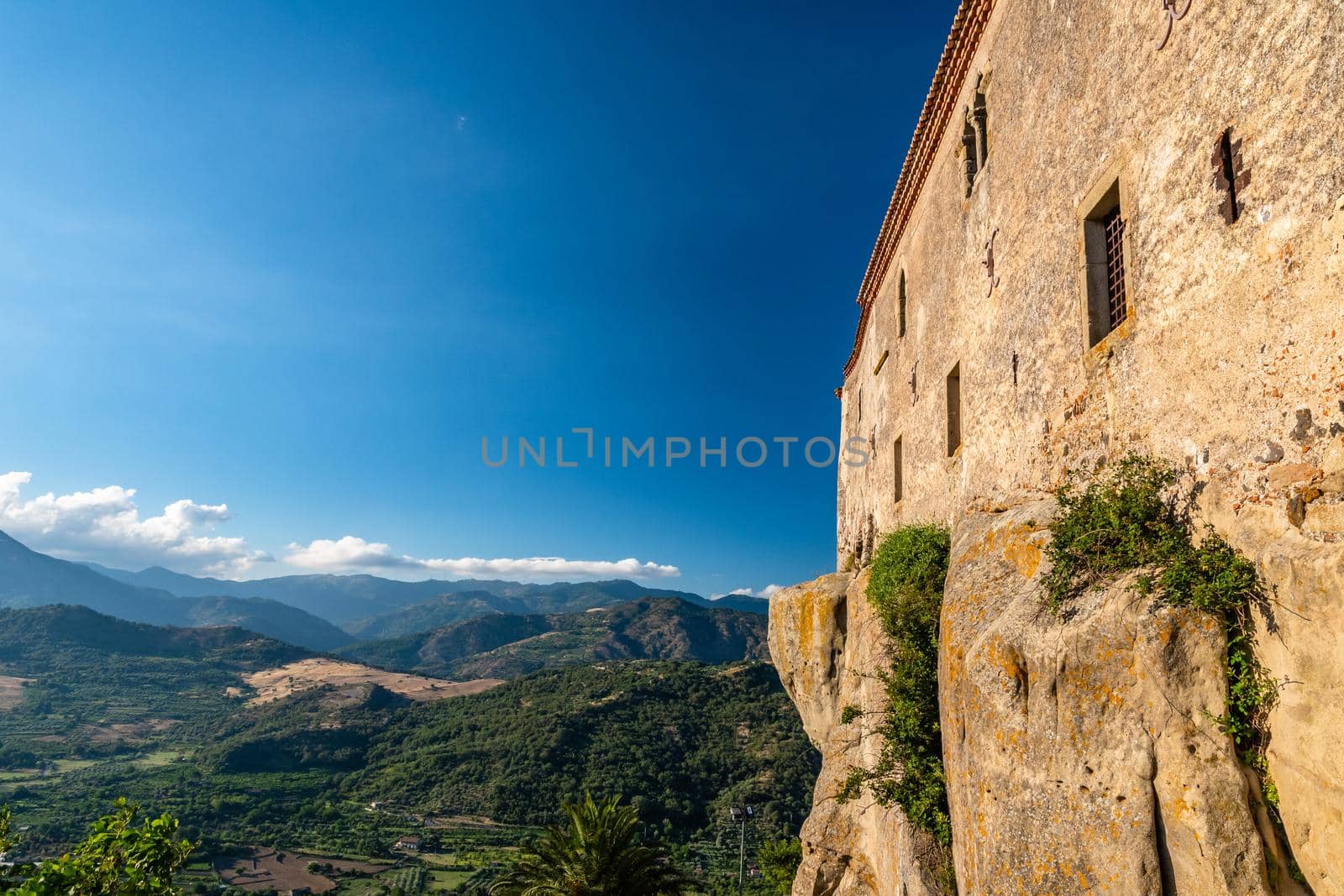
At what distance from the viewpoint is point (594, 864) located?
1944 centimetres

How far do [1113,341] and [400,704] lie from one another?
152 meters

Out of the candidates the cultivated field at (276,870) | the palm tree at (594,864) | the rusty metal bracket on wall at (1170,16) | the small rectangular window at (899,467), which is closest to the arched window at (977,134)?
the rusty metal bracket on wall at (1170,16)

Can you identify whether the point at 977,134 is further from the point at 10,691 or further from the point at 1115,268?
the point at 10,691

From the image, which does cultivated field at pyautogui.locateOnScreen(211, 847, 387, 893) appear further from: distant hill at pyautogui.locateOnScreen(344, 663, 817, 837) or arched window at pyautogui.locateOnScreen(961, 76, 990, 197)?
arched window at pyautogui.locateOnScreen(961, 76, 990, 197)

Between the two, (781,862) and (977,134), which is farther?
(781,862)

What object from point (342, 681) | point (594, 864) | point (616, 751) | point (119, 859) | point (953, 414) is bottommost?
point (342, 681)

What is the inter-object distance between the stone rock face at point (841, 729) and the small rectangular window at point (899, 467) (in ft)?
6.62

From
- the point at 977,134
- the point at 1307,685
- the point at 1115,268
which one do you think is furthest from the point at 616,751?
the point at 1307,685

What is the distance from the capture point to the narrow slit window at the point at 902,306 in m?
15.9

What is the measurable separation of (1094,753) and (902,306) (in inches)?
480

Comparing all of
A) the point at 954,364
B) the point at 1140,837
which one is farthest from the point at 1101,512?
the point at 954,364

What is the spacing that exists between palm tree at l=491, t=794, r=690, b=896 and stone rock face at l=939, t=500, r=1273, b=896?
15302mm

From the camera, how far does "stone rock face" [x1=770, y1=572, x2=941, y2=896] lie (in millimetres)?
9820

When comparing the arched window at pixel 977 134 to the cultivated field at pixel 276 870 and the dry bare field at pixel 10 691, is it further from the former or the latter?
the dry bare field at pixel 10 691
